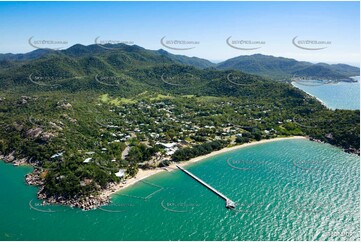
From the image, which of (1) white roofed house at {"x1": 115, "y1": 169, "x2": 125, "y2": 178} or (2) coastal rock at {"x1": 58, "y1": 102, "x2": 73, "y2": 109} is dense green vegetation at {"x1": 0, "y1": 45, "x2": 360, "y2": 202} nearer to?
(2) coastal rock at {"x1": 58, "y1": 102, "x2": 73, "y2": 109}

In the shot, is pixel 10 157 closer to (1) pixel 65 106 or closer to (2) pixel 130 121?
(1) pixel 65 106

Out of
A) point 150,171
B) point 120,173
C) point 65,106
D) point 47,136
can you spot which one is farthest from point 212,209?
point 65,106

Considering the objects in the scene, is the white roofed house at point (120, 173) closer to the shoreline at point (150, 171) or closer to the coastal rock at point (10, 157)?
the shoreline at point (150, 171)

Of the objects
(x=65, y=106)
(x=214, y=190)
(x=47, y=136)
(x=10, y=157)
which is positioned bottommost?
(x=214, y=190)

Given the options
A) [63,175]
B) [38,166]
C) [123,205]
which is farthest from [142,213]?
[38,166]

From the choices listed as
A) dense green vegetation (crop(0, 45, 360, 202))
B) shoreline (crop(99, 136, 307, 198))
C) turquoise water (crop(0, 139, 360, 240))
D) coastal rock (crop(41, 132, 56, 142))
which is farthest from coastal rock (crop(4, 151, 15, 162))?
shoreline (crop(99, 136, 307, 198))
